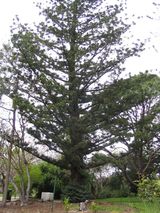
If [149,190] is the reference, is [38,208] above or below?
below

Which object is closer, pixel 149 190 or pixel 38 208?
pixel 149 190

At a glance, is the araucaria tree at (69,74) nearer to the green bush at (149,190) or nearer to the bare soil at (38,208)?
the bare soil at (38,208)

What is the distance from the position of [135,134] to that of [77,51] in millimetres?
4711

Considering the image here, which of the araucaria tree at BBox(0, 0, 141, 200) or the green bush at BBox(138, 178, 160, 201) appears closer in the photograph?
the green bush at BBox(138, 178, 160, 201)

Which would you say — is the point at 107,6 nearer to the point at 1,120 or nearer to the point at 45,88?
the point at 45,88

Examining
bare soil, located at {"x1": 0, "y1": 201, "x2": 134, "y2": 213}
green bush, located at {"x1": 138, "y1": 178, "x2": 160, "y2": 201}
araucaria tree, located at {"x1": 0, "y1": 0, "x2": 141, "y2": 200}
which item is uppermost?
araucaria tree, located at {"x1": 0, "y1": 0, "x2": 141, "y2": 200}

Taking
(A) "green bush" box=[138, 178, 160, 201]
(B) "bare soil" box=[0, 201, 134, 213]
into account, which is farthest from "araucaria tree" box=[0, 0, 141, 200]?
(A) "green bush" box=[138, 178, 160, 201]

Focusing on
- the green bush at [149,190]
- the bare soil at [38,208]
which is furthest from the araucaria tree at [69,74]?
the green bush at [149,190]

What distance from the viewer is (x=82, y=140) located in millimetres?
19609

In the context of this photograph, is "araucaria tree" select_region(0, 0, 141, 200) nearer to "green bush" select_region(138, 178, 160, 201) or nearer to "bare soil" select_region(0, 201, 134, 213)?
"bare soil" select_region(0, 201, 134, 213)

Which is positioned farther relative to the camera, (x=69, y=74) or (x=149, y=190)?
(x=69, y=74)

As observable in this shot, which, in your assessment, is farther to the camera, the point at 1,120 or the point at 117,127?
the point at 1,120

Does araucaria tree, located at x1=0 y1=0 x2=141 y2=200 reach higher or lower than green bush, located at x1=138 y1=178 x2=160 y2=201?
higher

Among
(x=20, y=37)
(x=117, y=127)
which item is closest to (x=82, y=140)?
(x=117, y=127)
